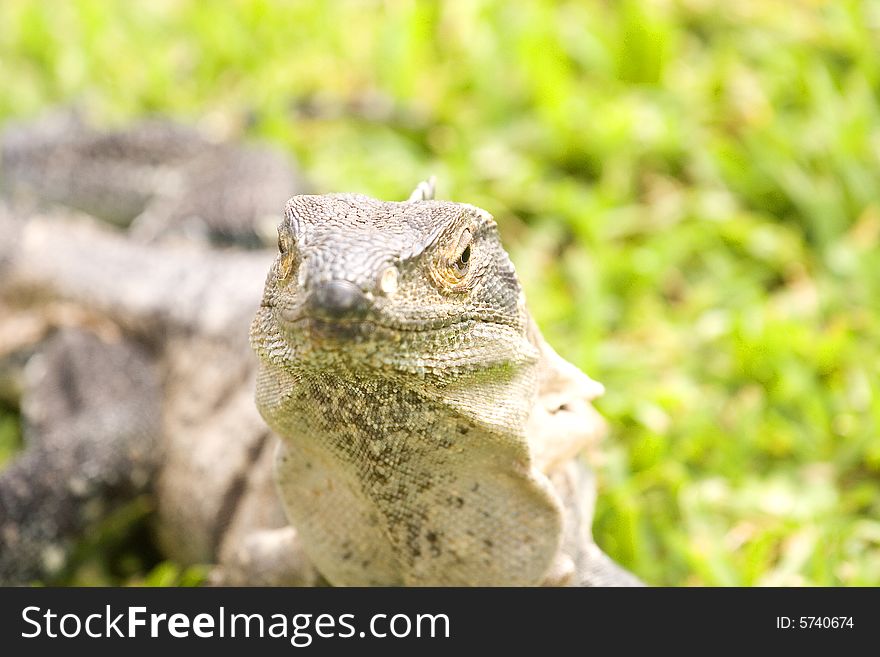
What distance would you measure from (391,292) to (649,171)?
12.0 feet

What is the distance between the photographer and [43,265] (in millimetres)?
4840

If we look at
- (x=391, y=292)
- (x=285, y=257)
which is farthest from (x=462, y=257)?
(x=285, y=257)

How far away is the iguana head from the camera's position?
236cm

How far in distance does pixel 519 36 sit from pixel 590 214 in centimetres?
152

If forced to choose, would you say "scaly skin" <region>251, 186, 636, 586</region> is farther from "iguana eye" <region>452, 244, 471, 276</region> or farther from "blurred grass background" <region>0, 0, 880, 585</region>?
"blurred grass background" <region>0, 0, 880, 585</region>

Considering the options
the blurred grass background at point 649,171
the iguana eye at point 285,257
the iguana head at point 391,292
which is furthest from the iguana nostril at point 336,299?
the blurred grass background at point 649,171

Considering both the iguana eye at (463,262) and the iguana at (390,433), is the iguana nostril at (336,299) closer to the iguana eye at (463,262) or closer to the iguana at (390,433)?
the iguana at (390,433)

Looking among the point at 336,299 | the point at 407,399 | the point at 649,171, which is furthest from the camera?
the point at 649,171

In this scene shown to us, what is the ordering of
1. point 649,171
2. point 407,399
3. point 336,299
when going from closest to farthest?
point 336,299
point 407,399
point 649,171

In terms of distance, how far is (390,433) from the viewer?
8.58 ft

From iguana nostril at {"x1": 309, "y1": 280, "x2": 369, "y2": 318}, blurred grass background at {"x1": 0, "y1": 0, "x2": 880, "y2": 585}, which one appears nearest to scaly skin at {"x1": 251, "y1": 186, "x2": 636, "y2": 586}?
iguana nostril at {"x1": 309, "y1": 280, "x2": 369, "y2": 318}

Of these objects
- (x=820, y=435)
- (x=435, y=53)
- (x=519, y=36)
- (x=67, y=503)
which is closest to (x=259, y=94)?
(x=435, y=53)

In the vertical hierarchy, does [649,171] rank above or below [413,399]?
below

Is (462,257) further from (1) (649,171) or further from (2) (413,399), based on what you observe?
(1) (649,171)
